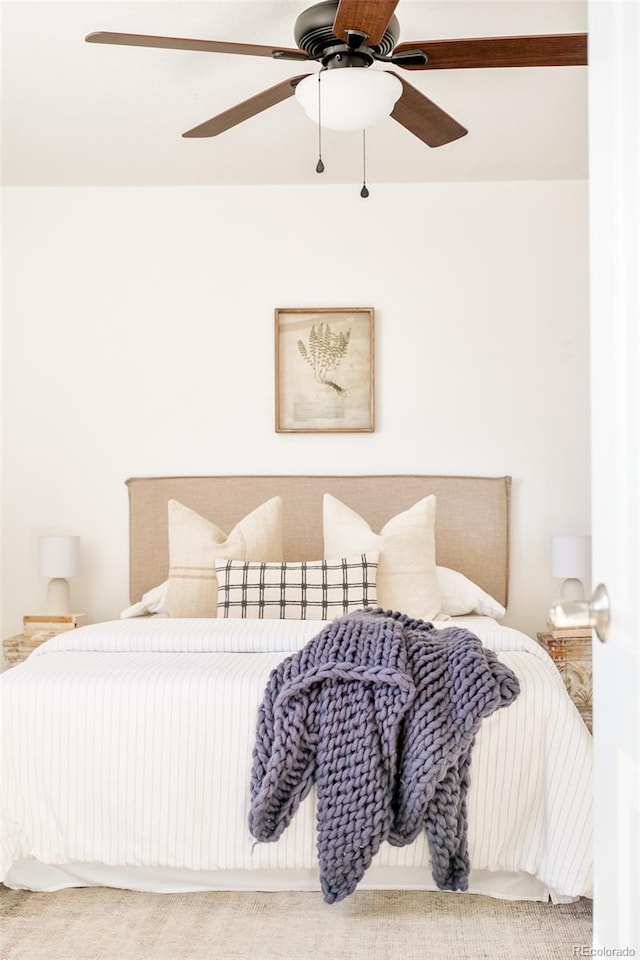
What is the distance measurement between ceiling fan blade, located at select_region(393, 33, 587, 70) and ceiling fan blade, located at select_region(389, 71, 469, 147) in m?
0.12

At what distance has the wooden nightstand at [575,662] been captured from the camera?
3.51 m

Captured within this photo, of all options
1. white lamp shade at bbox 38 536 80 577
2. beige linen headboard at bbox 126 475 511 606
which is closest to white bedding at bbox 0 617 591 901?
white lamp shade at bbox 38 536 80 577

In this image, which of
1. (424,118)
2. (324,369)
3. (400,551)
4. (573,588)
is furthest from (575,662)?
(424,118)

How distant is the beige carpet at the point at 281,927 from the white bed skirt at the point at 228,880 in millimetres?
24

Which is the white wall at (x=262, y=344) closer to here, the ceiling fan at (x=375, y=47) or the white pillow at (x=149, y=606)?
the white pillow at (x=149, y=606)

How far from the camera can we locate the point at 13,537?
13.7 feet

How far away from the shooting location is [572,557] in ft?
12.2

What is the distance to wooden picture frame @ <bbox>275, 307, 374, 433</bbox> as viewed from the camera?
4.09 m

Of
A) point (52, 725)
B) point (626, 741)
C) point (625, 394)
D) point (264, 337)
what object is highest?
point (264, 337)

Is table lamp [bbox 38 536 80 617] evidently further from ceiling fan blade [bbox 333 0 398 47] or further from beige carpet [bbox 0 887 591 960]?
ceiling fan blade [bbox 333 0 398 47]

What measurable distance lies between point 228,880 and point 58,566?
1.85 m

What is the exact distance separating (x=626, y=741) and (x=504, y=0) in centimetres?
217

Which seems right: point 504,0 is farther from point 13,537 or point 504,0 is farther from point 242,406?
point 13,537

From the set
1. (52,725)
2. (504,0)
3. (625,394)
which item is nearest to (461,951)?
(52,725)
